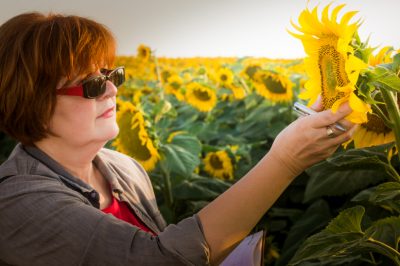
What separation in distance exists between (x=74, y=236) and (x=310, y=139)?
1.48 feet

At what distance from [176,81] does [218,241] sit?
245cm

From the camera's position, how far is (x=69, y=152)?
1.46 metres

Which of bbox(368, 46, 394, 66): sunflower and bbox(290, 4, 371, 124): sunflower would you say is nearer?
bbox(290, 4, 371, 124): sunflower

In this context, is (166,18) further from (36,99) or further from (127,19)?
(36,99)

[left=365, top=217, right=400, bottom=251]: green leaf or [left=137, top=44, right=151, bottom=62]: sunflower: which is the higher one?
[left=365, top=217, right=400, bottom=251]: green leaf

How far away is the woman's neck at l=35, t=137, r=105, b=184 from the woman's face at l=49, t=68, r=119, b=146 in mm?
27

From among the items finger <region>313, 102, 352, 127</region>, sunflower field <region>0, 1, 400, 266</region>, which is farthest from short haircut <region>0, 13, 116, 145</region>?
finger <region>313, 102, 352, 127</region>

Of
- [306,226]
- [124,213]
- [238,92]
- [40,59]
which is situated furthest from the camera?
[238,92]

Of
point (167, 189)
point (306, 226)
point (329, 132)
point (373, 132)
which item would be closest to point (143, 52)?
point (167, 189)

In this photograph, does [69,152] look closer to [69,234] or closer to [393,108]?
[69,234]

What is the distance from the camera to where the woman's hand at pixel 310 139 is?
1.05m

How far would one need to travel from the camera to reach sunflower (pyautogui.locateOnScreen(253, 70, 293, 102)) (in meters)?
2.95

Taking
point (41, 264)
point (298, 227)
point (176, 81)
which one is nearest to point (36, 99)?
point (41, 264)

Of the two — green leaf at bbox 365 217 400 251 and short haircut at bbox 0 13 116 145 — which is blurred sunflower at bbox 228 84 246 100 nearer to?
short haircut at bbox 0 13 116 145
